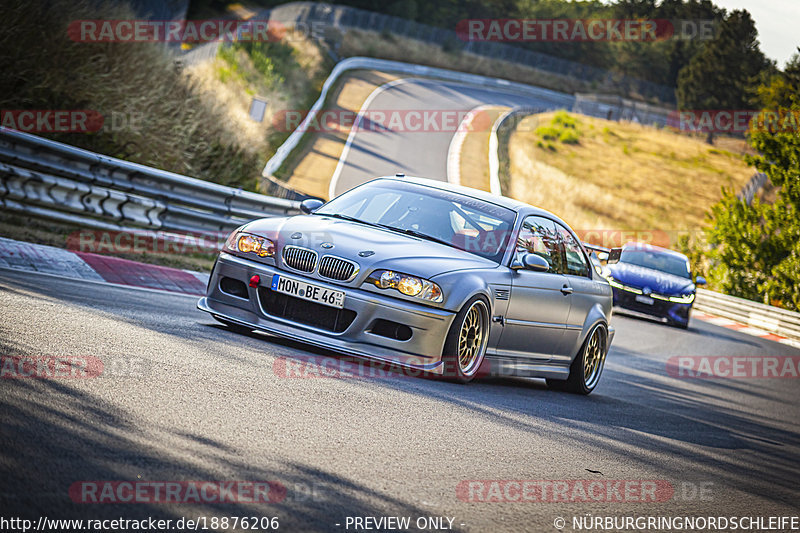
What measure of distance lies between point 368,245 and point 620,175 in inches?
1981

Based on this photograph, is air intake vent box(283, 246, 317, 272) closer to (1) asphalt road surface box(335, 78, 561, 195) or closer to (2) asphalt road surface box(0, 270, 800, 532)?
(2) asphalt road surface box(0, 270, 800, 532)

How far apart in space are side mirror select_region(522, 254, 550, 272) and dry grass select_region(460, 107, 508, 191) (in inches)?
1076

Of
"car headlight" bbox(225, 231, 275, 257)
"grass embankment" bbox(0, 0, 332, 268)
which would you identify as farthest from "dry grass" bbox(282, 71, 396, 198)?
"car headlight" bbox(225, 231, 275, 257)

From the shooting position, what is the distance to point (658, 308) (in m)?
20.6

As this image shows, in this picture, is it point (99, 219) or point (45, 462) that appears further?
point (99, 219)

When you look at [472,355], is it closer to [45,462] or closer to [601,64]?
[45,462]

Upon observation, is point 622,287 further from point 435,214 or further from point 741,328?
point 435,214

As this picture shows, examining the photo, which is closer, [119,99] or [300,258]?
[300,258]

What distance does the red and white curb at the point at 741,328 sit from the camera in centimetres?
2376

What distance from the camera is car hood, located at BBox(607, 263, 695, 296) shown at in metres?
20.6

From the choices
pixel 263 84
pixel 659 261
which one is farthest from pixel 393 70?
pixel 659 261

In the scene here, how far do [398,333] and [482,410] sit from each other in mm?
831

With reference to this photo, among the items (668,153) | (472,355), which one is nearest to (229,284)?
(472,355)

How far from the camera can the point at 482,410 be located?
7121 millimetres
